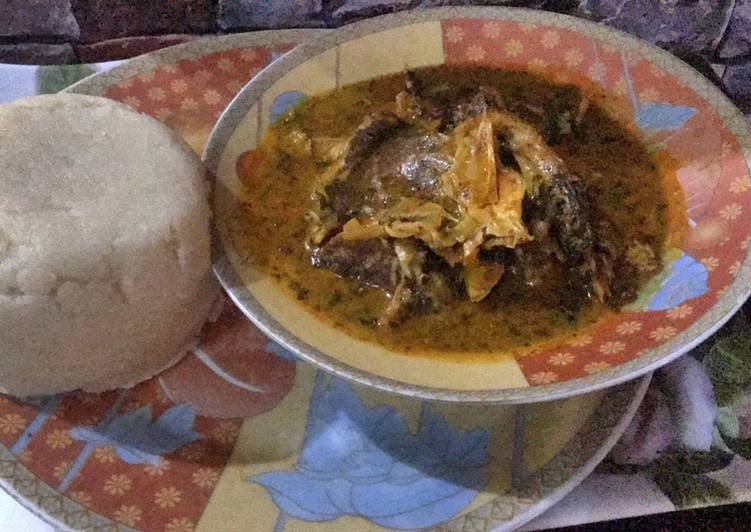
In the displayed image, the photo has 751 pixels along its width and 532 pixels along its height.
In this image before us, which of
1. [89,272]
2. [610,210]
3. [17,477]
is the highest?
[610,210]

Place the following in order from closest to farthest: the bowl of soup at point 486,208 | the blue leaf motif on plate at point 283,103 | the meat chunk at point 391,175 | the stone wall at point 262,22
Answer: the bowl of soup at point 486,208
the meat chunk at point 391,175
the blue leaf motif on plate at point 283,103
the stone wall at point 262,22

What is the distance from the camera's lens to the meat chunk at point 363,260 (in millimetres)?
1668

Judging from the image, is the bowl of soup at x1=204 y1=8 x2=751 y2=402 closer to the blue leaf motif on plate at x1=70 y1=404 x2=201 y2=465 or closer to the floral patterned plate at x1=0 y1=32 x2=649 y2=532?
the floral patterned plate at x1=0 y1=32 x2=649 y2=532

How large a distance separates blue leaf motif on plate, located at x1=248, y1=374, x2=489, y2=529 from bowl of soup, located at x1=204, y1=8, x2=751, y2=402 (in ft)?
0.82

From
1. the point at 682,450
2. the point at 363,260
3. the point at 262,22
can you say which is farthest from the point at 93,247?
the point at 682,450

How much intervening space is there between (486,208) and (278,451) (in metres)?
0.72

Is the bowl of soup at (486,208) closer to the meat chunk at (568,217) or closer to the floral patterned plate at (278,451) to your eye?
the meat chunk at (568,217)

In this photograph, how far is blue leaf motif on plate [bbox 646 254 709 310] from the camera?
1.51 m

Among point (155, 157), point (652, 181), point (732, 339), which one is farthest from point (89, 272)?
point (732, 339)

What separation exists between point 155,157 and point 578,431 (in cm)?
118

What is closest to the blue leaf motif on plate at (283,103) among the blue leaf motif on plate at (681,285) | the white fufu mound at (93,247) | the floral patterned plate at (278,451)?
the white fufu mound at (93,247)

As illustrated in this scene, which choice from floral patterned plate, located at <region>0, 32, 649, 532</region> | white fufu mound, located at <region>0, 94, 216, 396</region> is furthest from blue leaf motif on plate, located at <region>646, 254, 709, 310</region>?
white fufu mound, located at <region>0, 94, 216, 396</region>

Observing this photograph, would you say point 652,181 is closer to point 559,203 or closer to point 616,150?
point 616,150

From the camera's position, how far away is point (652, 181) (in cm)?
182
